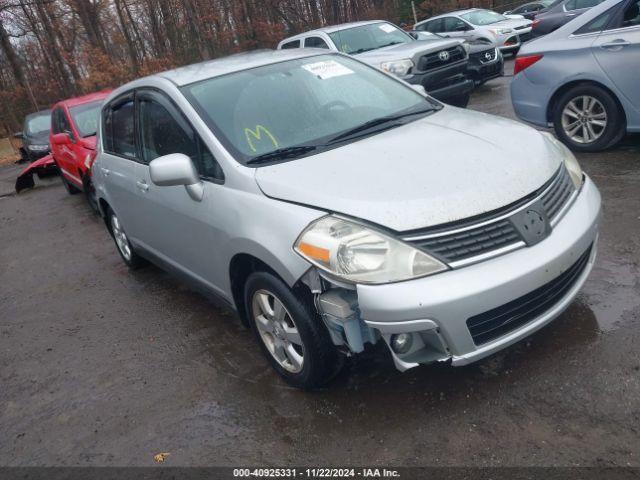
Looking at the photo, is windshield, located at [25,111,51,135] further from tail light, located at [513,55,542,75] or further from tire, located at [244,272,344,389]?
tire, located at [244,272,344,389]

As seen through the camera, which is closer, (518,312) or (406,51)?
(518,312)

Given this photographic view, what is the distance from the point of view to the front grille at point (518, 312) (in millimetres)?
2598

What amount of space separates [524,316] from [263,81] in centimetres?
224

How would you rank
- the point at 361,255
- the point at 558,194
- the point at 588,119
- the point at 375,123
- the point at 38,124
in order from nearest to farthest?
the point at 361,255 → the point at 558,194 → the point at 375,123 → the point at 588,119 → the point at 38,124

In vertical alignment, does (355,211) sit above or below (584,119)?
above

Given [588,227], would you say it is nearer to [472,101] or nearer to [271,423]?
[271,423]

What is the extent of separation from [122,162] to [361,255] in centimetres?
286

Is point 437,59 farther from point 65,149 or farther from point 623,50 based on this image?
point 65,149

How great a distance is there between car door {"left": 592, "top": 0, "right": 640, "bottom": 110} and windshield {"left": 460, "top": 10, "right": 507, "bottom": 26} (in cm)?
1042

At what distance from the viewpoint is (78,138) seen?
8641mm

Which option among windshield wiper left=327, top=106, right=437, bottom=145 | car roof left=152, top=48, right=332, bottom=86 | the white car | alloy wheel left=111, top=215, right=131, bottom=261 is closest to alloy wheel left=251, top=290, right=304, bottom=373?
windshield wiper left=327, top=106, right=437, bottom=145

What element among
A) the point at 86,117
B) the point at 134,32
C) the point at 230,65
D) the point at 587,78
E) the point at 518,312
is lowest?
the point at 518,312

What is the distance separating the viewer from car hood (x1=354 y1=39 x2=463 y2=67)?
8.98 meters

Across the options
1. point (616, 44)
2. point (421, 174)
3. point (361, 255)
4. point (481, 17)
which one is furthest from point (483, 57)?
point (361, 255)
